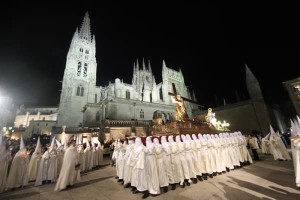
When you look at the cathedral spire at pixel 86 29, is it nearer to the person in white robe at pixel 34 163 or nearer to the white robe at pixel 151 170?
the person in white robe at pixel 34 163

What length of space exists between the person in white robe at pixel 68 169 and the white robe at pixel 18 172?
231cm

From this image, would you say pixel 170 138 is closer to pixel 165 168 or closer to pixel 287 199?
pixel 165 168

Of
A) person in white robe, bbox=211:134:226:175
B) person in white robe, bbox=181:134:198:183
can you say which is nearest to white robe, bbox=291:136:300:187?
person in white robe, bbox=211:134:226:175

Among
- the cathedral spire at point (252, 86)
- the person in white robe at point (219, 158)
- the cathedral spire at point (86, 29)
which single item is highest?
the cathedral spire at point (86, 29)

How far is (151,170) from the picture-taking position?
498cm

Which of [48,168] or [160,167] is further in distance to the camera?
[48,168]

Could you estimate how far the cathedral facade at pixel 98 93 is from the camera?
25859 millimetres

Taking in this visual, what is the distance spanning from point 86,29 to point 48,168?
156 ft

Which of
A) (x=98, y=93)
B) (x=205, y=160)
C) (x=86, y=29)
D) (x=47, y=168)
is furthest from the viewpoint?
(x=86, y=29)

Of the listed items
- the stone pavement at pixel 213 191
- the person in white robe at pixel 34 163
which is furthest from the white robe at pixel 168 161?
the person in white robe at pixel 34 163

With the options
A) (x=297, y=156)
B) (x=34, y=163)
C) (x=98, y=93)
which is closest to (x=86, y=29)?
(x=98, y=93)

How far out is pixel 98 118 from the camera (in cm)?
2656

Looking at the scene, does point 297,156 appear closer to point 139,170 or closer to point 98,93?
point 139,170

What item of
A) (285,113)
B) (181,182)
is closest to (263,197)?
(181,182)
